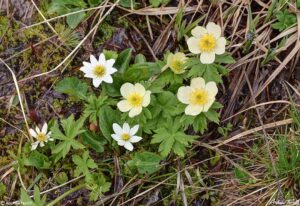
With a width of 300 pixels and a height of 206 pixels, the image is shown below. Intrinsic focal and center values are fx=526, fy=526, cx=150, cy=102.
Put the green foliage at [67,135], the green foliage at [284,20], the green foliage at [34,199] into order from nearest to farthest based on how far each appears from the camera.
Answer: the green foliage at [34,199], the green foliage at [67,135], the green foliage at [284,20]

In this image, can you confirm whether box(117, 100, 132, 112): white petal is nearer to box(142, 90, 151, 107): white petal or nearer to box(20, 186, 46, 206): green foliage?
box(142, 90, 151, 107): white petal

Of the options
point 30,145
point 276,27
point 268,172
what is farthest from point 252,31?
point 30,145

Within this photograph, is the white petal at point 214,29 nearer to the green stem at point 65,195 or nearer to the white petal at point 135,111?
the white petal at point 135,111

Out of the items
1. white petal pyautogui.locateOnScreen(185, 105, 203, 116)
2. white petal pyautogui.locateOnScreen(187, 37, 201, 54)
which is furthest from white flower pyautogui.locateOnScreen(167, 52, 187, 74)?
white petal pyautogui.locateOnScreen(185, 105, 203, 116)

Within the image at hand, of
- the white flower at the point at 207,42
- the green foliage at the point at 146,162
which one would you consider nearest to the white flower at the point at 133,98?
the green foliage at the point at 146,162

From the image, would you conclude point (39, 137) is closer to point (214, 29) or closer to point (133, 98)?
point (133, 98)

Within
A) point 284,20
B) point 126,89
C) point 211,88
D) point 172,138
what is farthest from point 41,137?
point 284,20

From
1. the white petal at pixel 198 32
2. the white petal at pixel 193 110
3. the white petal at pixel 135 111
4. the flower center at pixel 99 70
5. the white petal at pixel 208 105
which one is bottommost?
the white petal at pixel 135 111
